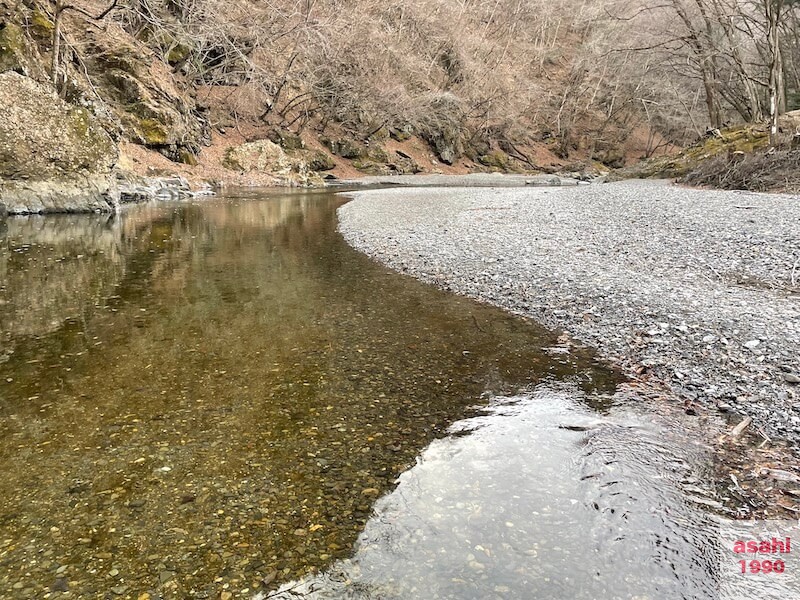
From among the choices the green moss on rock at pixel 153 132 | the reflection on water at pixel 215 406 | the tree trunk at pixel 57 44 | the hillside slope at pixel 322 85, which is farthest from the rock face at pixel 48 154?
the green moss on rock at pixel 153 132

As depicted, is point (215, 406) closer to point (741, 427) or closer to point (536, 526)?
point (536, 526)

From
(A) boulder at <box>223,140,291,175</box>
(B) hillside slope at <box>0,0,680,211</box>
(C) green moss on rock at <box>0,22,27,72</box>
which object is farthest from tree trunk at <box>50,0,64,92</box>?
(A) boulder at <box>223,140,291,175</box>

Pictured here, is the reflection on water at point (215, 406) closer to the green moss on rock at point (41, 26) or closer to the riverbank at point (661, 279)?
the riverbank at point (661, 279)

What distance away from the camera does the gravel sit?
476 cm

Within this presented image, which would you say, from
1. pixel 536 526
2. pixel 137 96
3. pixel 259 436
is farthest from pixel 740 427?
pixel 137 96

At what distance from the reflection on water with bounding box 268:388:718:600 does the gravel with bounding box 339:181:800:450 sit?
1203mm

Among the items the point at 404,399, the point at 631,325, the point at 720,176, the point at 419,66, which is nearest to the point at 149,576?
the point at 404,399

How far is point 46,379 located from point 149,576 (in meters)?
2.82

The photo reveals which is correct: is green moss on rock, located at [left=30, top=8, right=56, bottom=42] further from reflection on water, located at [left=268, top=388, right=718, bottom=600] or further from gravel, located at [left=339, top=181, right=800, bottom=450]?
reflection on water, located at [left=268, top=388, right=718, bottom=600]

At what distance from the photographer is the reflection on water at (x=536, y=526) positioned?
2588 millimetres

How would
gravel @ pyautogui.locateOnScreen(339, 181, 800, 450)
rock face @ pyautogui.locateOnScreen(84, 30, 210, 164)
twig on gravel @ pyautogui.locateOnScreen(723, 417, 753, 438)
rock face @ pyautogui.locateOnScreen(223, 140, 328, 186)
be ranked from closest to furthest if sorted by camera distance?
twig on gravel @ pyautogui.locateOnScreen(723, 417, 753, 438), gravel @ pyautogui.locateOnScreen(339, 181, 800, 450), rock face @ pyautogui.locateOnScreen(84, 30, 210, 164), rock face @ pyautogui.locateOnScreen(223, 140, 328, 186)

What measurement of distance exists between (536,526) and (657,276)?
19.0 ft

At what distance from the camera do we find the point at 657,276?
7.73m

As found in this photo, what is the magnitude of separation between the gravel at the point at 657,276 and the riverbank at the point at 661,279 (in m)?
0.02
